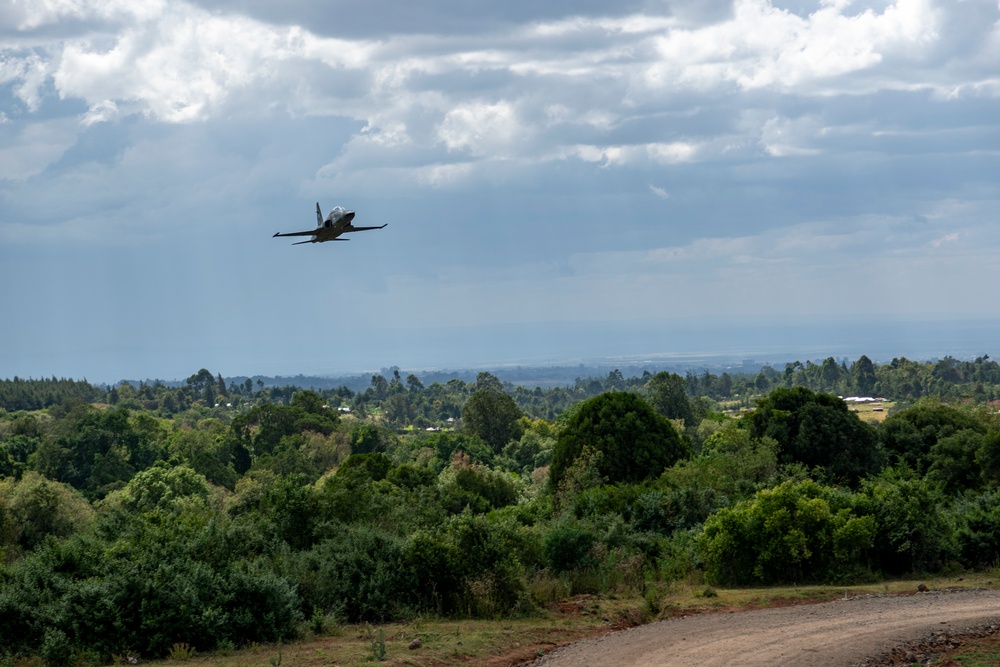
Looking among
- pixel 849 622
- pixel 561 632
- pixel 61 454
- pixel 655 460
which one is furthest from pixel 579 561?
pixel 61 454

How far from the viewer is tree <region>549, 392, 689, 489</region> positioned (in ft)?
156

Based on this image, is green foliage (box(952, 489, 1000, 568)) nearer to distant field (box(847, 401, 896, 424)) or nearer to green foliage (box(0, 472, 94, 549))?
green foliage (box(0, 472, 94, 549))

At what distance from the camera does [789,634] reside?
19781 mm

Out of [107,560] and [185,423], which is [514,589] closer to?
[107,560]

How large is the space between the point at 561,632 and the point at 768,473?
21.9 meters

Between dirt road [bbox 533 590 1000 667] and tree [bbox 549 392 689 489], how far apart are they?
2424 cm

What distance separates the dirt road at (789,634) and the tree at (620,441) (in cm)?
2424

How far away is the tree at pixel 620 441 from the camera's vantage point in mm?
47656

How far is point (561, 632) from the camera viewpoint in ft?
68.7

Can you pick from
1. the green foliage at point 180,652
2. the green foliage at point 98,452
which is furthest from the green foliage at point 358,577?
the green foliage at point 98,452

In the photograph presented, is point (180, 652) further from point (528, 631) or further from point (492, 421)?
point (492, 421)

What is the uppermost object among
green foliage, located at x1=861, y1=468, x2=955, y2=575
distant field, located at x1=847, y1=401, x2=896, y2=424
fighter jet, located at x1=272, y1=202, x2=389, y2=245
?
fighter jet, located at x1=272, y1=202, x2=389, y2=245

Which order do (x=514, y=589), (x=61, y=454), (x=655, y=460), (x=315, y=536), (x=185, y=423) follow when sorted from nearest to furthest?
(x=514, y=589) → (x=315, y=536) → (x=655, y=460) → (x=61, y=454) → (x=185, y=423)

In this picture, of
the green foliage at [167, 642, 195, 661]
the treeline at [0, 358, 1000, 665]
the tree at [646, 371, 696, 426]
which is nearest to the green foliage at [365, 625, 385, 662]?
the treeline at [0, 358, 1000, 665]
